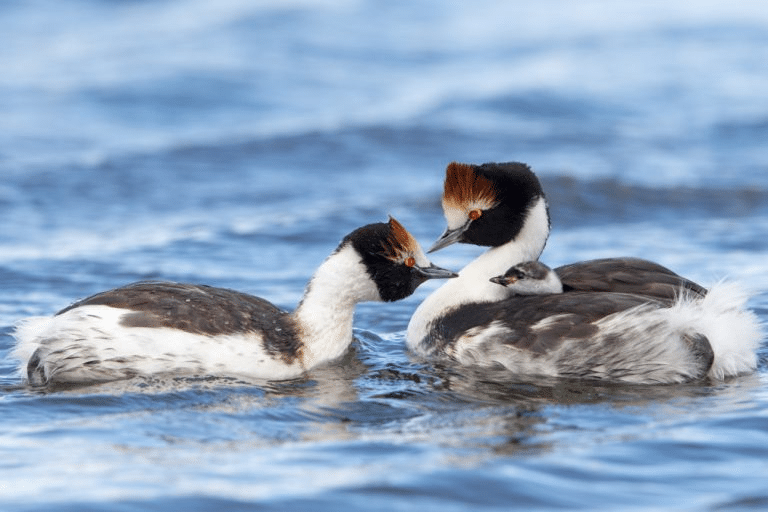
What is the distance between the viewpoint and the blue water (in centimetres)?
584

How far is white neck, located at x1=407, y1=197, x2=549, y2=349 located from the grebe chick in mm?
380

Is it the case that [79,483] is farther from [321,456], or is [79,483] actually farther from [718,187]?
[718,187]

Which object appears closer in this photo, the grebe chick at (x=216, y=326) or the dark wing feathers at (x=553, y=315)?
the grebe chick at (x=216, y=326)

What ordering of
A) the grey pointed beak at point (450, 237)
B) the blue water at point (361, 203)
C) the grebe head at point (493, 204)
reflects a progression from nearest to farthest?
the blue water at point (361, 203) < the grebe head at point (493, 204) < the grey pointed beak at point (450, 237)

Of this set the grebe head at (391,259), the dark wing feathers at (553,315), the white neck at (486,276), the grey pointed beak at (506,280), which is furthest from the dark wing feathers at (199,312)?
the grey pointed beak at (506,280)

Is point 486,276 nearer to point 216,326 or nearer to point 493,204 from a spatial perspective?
point 493,204

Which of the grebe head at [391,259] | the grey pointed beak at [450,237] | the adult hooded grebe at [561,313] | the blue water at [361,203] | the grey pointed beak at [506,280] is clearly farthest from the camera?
the grey pointed beak at [450,237]

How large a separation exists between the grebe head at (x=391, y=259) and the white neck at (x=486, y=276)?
0.40 metres

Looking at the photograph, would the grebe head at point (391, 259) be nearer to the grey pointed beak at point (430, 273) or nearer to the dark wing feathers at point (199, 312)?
the grey pointed beak at point (430, 273)

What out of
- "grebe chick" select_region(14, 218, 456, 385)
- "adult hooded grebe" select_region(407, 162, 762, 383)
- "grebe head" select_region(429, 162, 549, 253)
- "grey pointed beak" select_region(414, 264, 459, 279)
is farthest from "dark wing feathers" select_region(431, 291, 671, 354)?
"grebe head" select_region(429, 162, 549, 253)

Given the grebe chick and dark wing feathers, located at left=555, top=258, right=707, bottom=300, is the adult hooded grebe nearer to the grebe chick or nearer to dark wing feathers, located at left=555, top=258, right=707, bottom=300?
dark wing feathers, located at left=555, top=258, right=707, bottom=300

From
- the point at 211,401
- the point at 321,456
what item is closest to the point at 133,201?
the point at 211,401

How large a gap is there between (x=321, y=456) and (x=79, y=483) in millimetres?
1061

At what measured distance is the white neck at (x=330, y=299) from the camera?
7.63m
